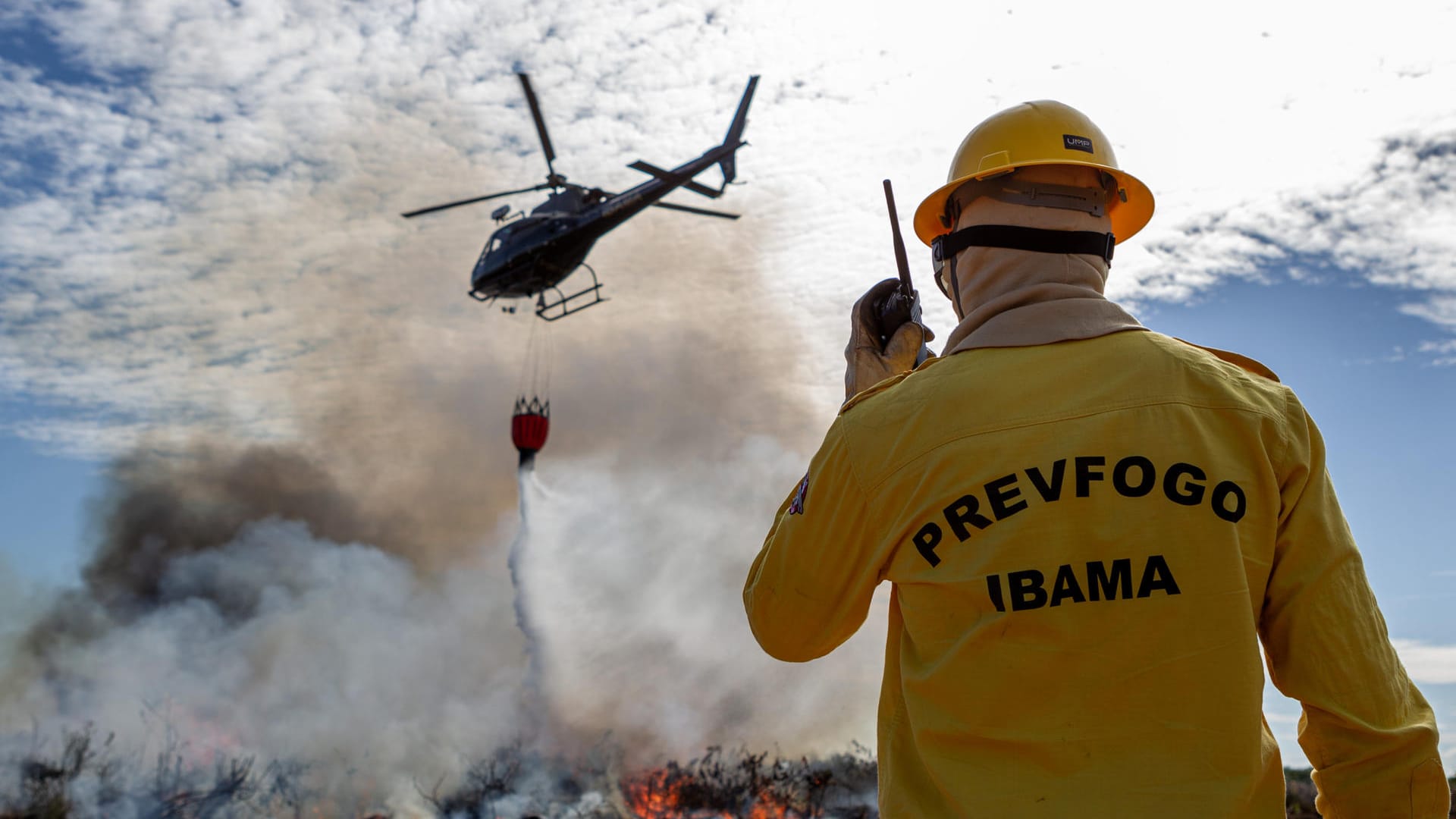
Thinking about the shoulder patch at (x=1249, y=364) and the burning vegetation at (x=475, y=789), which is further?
the burning vegetation at (x=475, y=789)

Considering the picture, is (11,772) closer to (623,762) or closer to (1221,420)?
(623,762)

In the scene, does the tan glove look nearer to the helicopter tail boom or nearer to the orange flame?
the orange flame

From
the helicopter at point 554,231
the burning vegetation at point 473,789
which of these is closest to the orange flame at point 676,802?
the burning vegetation at point 473,789

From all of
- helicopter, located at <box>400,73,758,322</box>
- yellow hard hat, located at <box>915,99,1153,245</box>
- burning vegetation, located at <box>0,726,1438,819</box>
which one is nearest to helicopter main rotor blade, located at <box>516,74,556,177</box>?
helicopter, located at <box>400,73,758,322</box>

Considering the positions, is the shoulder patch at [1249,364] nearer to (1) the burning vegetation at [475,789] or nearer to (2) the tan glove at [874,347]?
(2) the tan glove at [874,347]

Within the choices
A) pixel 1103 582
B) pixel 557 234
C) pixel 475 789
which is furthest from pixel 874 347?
pixel 475 789

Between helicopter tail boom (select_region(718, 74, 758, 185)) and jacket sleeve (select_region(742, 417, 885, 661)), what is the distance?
81.1ft

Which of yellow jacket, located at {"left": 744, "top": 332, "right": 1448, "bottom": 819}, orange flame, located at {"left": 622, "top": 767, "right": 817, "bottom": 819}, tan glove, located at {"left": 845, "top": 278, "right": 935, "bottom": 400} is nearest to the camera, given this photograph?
yellow jacket, located at {"left": 744, "top": 332, "right": 1448, "bottom": 819}

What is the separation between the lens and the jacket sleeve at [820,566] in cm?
212

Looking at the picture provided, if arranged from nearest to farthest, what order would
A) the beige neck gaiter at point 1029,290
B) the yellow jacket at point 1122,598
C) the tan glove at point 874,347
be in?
the yellow jacket at point 1122,598, the beige neck gaiter at point 1029,290, the tan glove at point 874,347

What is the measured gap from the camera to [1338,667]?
1926 millimetres

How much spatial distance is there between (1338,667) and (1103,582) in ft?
1.85

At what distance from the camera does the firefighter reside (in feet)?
5.92

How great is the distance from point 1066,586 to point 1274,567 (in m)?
0.51
